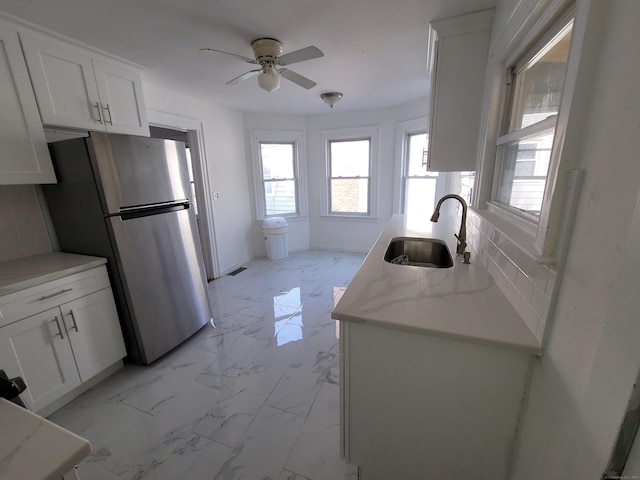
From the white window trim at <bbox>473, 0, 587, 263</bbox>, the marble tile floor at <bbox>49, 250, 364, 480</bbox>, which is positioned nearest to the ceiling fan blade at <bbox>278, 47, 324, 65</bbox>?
the white window trim at <bbox>473, 0, 587, 263</bbox>

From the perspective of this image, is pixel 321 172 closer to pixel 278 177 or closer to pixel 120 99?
pixel 278 177

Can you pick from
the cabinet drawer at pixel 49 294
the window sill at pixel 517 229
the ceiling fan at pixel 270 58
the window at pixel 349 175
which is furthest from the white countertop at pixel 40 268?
the window at pixel 349 175

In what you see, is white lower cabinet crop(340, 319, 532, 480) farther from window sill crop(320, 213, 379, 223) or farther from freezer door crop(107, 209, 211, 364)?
window sill crop(320, 213, 379, 223)

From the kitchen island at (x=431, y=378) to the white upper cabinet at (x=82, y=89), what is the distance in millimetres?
2365

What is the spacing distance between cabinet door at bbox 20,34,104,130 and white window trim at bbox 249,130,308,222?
7.60 ft

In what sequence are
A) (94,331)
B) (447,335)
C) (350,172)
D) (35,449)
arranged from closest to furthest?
(35,449), (447,335), (94,331), (350,172)

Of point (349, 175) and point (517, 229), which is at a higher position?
point (349, 175)

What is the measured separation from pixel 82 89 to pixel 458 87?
2.69 metres

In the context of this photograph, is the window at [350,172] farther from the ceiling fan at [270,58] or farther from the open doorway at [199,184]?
the ceiling fan at [270,58]

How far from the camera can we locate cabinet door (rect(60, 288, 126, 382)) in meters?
1.68

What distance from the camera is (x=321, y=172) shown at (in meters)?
4.49

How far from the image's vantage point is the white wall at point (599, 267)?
0.47 metres

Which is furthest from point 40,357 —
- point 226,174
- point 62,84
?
point 226,174

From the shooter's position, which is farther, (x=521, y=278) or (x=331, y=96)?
(x=331, y=96)
